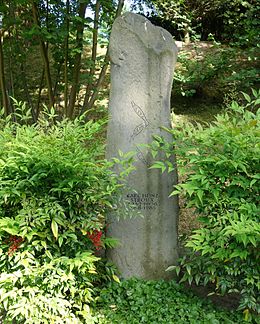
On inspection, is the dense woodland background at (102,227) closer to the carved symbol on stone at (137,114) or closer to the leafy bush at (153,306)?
the leafy bush at (153,306)

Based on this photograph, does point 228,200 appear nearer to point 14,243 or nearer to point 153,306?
point 153,306

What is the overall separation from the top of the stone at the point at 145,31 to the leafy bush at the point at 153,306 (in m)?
1.82

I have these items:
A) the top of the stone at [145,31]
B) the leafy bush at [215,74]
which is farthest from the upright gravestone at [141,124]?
the leafy bush at [215,74]

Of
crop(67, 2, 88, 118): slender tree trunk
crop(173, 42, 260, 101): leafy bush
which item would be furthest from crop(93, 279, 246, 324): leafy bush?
crop(173, 42, 260, 101): leafy bush

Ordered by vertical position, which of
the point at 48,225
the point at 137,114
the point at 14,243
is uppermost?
the point at 137,114

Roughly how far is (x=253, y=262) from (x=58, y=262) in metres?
1.27

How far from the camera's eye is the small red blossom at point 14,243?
2.65m

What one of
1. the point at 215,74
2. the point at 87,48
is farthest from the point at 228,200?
the point at 87,48

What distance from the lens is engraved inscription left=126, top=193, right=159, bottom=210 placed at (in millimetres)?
3209

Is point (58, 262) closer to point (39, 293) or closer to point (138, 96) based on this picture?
point (39, 293)

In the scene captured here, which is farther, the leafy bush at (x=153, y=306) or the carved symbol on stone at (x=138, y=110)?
the carved symbol on stone at (x=138, y=110)

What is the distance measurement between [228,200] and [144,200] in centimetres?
75

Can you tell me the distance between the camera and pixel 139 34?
3182 mm

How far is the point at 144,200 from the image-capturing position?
324cm
